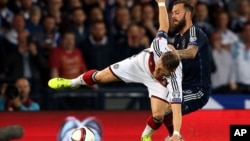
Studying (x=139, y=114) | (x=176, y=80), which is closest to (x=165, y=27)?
(x=176, y=80)

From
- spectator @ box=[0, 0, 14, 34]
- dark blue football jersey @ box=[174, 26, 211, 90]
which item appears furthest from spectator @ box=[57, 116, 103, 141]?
spectator @ box=[0, 0, 14, 34]

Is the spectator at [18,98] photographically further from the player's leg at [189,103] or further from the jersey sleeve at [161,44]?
the jersey sleeve at [161,44]

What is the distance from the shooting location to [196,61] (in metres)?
13.4

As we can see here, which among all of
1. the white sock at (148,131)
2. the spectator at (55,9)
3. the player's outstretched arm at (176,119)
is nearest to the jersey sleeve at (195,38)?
the player's outstretched arm at (176,119)

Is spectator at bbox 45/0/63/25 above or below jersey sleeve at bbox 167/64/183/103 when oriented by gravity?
above

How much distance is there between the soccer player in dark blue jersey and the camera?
43.5ft

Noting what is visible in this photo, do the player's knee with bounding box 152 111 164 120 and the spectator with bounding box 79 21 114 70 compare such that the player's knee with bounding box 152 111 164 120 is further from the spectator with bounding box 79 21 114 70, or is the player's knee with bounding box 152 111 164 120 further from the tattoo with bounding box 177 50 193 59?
the spectator with bounding box 79 21 114 70

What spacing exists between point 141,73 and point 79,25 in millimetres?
4018

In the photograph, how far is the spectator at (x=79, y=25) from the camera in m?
17.3

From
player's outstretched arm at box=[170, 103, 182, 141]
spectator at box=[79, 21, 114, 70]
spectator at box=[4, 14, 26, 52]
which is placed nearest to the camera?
player's outstretched arm at box=[170, 103, 182, 141]

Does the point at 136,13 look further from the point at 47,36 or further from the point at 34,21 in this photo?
the point at 34,21

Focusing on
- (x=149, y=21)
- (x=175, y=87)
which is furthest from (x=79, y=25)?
(x=175, y=87)

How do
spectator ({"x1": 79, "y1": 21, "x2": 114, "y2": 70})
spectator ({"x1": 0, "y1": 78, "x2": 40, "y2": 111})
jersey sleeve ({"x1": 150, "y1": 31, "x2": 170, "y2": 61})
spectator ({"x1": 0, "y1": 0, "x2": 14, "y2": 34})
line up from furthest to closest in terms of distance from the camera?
spectator ({"x1": 0, "y1": 0, "x2": 14, "y2": 34})
spectator ({"x1": 79, "y1": 21, "x2": 114, "y2": 70})
spectator ({"x1": 0, "y1": 78, "x2": 40, "y2": 111})
jersey sleeve ({"x1": 150, "y1": 31, "x2": 170, "y2": 61})

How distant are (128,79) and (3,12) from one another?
4.24 m
